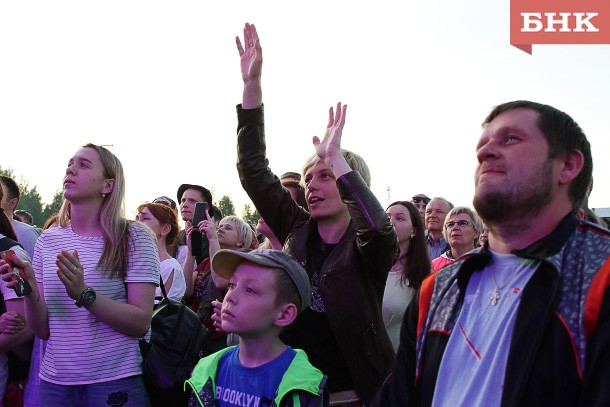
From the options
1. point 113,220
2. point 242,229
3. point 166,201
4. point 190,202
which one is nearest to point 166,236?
point 242,229

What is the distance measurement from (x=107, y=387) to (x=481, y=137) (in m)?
2.47

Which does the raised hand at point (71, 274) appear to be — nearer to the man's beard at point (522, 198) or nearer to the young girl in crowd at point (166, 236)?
the young girl in crowd at point (166, 236)

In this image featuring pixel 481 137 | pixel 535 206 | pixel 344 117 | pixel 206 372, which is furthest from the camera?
pixel 344 117

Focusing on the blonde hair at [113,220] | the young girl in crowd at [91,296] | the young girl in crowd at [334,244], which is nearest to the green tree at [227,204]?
the blonde hair at [113,220]

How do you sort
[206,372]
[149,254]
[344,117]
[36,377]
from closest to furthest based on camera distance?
[206,372] → [344,117] → [149,254] → [36,377]

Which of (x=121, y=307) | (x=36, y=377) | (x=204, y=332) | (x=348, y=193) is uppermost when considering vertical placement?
(x=348, y=193)

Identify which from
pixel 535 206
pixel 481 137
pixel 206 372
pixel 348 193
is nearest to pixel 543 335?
pixel 535 206

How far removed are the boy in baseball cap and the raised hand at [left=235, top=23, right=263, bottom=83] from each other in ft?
3.54

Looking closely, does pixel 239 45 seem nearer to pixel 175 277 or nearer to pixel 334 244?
pixel 334 244

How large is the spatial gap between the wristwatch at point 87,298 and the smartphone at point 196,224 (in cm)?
269

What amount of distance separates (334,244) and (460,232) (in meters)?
3.03

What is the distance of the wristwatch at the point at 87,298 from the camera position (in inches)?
131

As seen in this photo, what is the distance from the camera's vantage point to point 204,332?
13.1 feet

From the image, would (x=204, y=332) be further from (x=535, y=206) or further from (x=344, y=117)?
(x=535, y=206)
